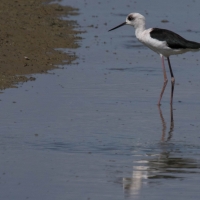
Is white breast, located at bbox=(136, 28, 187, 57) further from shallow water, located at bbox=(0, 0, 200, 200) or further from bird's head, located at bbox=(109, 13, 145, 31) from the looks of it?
shallow water, located at bbox=(0, 0, 200, 200)

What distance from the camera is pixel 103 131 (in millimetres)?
9602

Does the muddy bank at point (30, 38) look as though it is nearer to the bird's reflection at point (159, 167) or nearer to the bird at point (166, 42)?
the bird at point (166, 42)

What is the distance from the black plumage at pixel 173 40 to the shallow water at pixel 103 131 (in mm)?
722

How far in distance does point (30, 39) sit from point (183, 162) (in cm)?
847

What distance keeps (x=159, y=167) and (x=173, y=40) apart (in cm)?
469

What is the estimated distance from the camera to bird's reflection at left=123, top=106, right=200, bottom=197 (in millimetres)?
7355

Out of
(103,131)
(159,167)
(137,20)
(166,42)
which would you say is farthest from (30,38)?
(159,167)

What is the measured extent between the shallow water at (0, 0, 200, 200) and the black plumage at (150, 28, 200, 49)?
72 centimetres

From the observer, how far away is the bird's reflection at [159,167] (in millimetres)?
7355

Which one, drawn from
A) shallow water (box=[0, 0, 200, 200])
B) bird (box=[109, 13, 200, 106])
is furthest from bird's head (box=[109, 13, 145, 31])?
shallow water (box=[0, 0, 200, 200])

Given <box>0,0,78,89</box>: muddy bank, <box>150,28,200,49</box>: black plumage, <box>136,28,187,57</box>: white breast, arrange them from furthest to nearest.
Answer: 1. <box>0,0,78,89</box>: muddy bank
2. <box>136,28,187,57</box>: white breast
3. <box>150,28,200,49</box>: black plumage

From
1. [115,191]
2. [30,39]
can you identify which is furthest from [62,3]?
[115,191]

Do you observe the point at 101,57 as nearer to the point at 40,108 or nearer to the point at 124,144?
the point at 40,108

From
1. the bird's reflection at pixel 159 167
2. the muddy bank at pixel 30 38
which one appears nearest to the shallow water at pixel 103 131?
the bird's reflection at pixel 159 167
